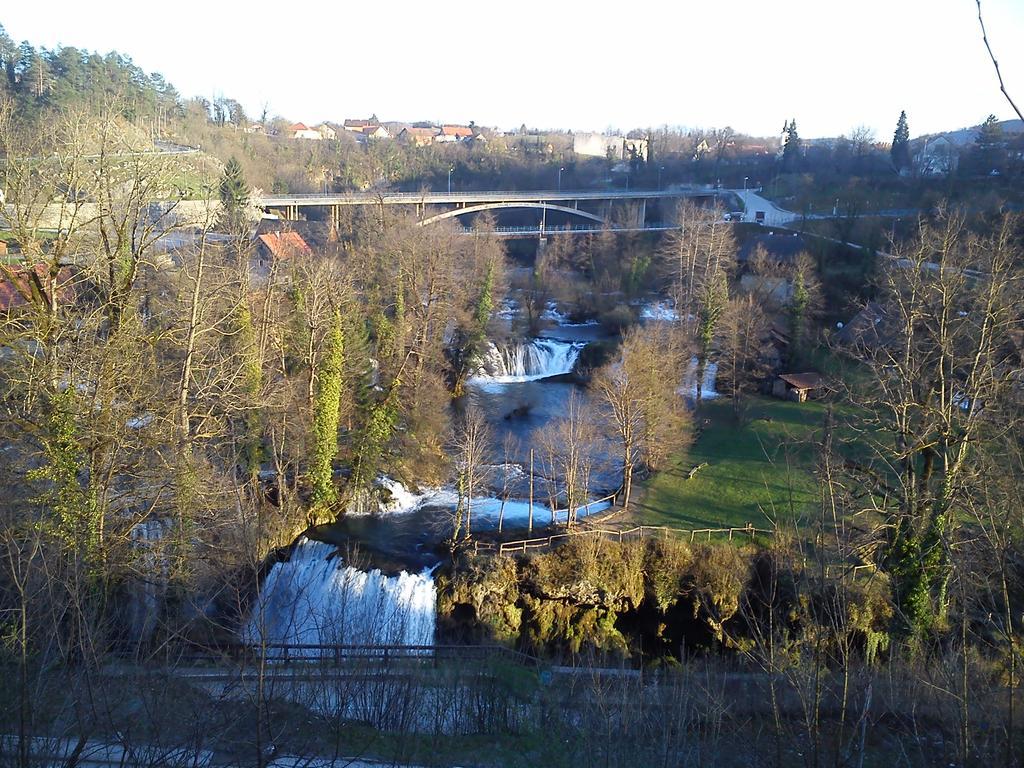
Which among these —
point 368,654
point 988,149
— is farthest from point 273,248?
point 988,149

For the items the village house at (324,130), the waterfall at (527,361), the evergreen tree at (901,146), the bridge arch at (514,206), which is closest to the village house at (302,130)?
the village house at (324,130)

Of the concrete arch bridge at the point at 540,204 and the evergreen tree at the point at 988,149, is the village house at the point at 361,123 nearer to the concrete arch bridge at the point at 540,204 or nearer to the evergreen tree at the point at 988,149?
the concrete arch bridge at the point at 540,204

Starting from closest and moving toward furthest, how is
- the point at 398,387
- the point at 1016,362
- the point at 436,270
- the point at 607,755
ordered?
the point at 607,755, the point at 1016,362, the point at 398,387, the point at 436,270

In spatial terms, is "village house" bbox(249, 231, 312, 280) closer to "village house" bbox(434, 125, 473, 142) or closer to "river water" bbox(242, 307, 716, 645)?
"river water" bbox(242, 307, 716, 645)

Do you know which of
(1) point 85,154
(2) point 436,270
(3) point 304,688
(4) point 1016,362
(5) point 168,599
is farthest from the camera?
(2) point 436,270

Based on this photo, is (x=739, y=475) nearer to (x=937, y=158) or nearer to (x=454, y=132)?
(x=937, y=158)

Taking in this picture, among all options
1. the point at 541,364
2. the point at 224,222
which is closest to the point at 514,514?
the point at 541,364

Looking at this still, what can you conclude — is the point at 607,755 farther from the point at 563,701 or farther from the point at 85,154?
the point at 85,154

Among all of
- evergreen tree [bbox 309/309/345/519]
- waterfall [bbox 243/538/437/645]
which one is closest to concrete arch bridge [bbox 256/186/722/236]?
evergreen tree [bbox 309/309/345/519]
